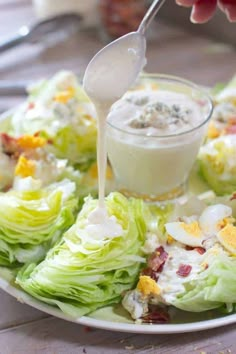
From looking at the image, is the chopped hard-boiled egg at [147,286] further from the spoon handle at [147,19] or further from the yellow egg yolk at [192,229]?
the spoon handle at [147,19]

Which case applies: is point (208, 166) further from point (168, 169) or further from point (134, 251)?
point (134, 251)

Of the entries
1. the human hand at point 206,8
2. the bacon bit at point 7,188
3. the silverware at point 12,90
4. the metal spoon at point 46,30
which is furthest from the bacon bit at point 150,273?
the metal spoon at point 46,30

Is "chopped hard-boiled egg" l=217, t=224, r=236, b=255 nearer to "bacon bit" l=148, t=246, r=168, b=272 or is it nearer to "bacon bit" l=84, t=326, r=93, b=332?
"bacon bit" l=148, t=246, r=168, b=272

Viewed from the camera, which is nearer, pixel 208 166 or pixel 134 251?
pixel 134 251

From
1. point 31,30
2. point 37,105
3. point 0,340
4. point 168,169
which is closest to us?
point 0,340

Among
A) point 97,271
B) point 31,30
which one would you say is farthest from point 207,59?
point 97,271

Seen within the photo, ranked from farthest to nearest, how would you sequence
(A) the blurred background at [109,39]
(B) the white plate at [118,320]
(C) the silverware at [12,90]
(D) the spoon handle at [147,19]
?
(A) the blurred background at [109,39], (C) the silverware at [12,90], (D) the spoon handle at [147,19], (B) the white plate at [118,320]
